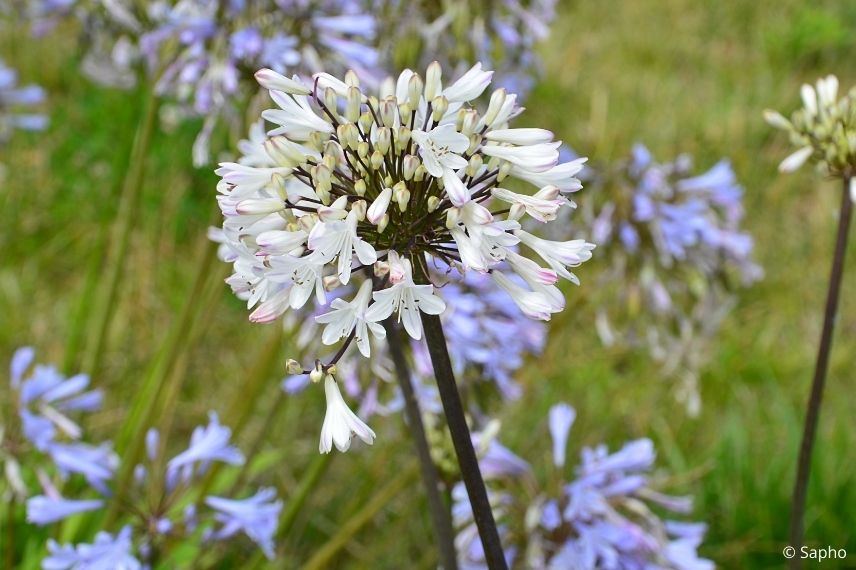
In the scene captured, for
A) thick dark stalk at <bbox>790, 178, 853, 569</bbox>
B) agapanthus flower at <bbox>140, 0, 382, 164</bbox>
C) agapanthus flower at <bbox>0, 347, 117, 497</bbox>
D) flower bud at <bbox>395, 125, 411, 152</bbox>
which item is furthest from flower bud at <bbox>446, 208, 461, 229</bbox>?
agapanthus flower at <bbox>0, 347, 117, 497</bbox>

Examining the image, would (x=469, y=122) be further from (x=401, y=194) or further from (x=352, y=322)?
(x=352, y=322)

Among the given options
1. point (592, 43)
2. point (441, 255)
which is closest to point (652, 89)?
point (592, 43)

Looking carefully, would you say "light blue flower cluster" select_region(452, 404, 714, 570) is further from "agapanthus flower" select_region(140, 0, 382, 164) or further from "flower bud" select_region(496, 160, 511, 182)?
"agapanthus flower" select_region(140, 0, 382, 164)

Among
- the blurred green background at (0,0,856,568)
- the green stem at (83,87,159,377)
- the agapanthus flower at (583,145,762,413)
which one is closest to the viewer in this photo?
the green stem at (83,87,159,377)

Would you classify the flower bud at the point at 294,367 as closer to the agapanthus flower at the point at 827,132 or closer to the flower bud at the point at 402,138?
the flower bud at the point at 402,138

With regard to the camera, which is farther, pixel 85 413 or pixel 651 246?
pixel 85 413

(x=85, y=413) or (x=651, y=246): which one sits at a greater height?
(x=651, y=246)

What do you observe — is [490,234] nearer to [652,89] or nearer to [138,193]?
[138,193]

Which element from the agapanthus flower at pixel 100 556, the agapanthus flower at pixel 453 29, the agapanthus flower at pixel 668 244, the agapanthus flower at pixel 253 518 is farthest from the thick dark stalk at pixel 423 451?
the agapanthus flower at pixel 453 29
